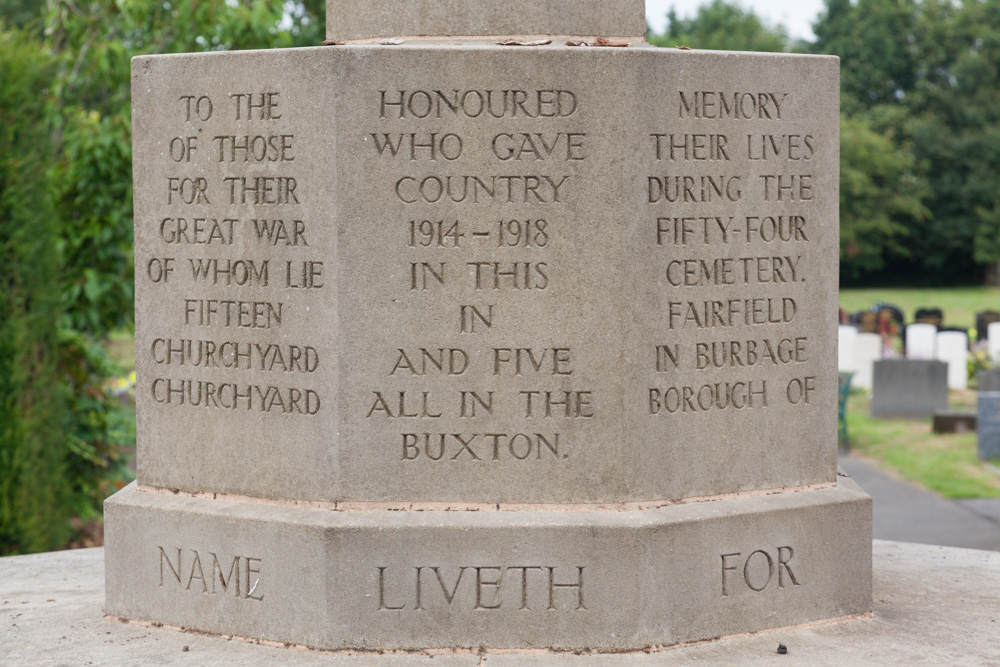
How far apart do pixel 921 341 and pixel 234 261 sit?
18.1 metres

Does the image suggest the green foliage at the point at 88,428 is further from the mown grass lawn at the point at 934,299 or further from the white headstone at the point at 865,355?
the mown grass lawn at the point at 934,299

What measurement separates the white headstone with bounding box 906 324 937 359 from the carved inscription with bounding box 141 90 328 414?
17730 millimetres

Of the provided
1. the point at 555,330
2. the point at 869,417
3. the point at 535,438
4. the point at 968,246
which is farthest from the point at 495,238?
the point at 968,246

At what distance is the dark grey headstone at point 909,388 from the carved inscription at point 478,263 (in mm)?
14146

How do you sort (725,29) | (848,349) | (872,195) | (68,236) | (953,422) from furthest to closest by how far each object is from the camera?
(725,29), (872,195), (848,349), (953,422), (68,236)

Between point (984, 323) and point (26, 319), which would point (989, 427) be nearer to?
point (26, 319)

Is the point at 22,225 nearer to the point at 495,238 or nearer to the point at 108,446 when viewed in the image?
the point at 108,446

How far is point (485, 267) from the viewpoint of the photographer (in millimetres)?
4594

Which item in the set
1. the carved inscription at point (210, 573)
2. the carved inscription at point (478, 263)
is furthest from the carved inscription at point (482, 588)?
the carved inscription at point (210, 573)

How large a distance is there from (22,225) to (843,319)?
20692 millimetres

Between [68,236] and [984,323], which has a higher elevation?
[68,236]

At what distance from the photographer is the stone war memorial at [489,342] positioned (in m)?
4.54

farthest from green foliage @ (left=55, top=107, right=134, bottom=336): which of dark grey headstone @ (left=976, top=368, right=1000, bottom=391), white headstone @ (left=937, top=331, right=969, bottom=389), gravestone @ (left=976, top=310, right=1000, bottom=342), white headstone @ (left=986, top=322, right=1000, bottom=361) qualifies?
gravestone @ (left=976, top=310, right=1000, bottom=342)

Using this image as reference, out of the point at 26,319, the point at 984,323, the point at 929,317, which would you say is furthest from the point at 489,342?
the point at 929,317
